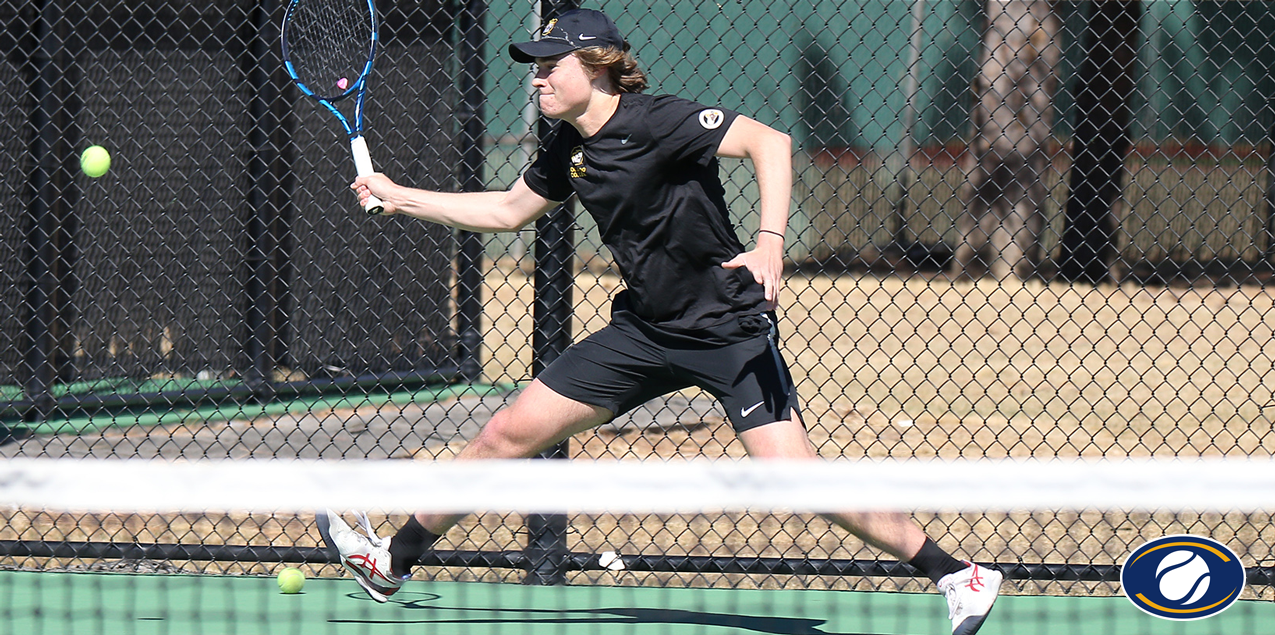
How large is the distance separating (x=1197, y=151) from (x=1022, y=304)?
363 cm

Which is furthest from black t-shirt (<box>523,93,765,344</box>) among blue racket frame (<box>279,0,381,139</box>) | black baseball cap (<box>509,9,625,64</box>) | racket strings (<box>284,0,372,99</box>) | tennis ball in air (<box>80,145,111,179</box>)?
tennis ball in air (<box>80,145,111,179</box>)

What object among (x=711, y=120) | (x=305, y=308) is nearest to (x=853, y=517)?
(x=711, y=120)

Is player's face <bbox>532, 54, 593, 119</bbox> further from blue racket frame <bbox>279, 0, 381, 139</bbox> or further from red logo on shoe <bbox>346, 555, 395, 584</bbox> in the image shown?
red logo on shoe <bbox>346, 555, 395, 584</bbox>

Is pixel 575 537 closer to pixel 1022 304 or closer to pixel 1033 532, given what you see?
pixel 1033 532

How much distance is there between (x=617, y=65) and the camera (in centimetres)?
329

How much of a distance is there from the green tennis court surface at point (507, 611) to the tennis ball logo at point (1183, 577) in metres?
0.37

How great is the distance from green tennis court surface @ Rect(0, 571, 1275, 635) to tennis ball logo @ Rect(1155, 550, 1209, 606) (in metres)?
0.37

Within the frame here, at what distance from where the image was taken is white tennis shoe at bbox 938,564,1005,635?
10.7ft

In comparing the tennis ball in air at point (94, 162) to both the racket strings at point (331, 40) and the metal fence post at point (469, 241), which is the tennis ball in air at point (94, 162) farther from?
the metal fence post at point (469, 241)

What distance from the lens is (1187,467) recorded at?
231cm

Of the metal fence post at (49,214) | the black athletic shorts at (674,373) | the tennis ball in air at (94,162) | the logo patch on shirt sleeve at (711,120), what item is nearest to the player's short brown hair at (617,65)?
the logo patch on shirt sleeve at (711,120)

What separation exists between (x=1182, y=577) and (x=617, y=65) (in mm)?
1798

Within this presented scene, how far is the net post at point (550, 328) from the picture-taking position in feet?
13.1

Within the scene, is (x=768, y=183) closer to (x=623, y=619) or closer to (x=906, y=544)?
(x=906, y=544)
